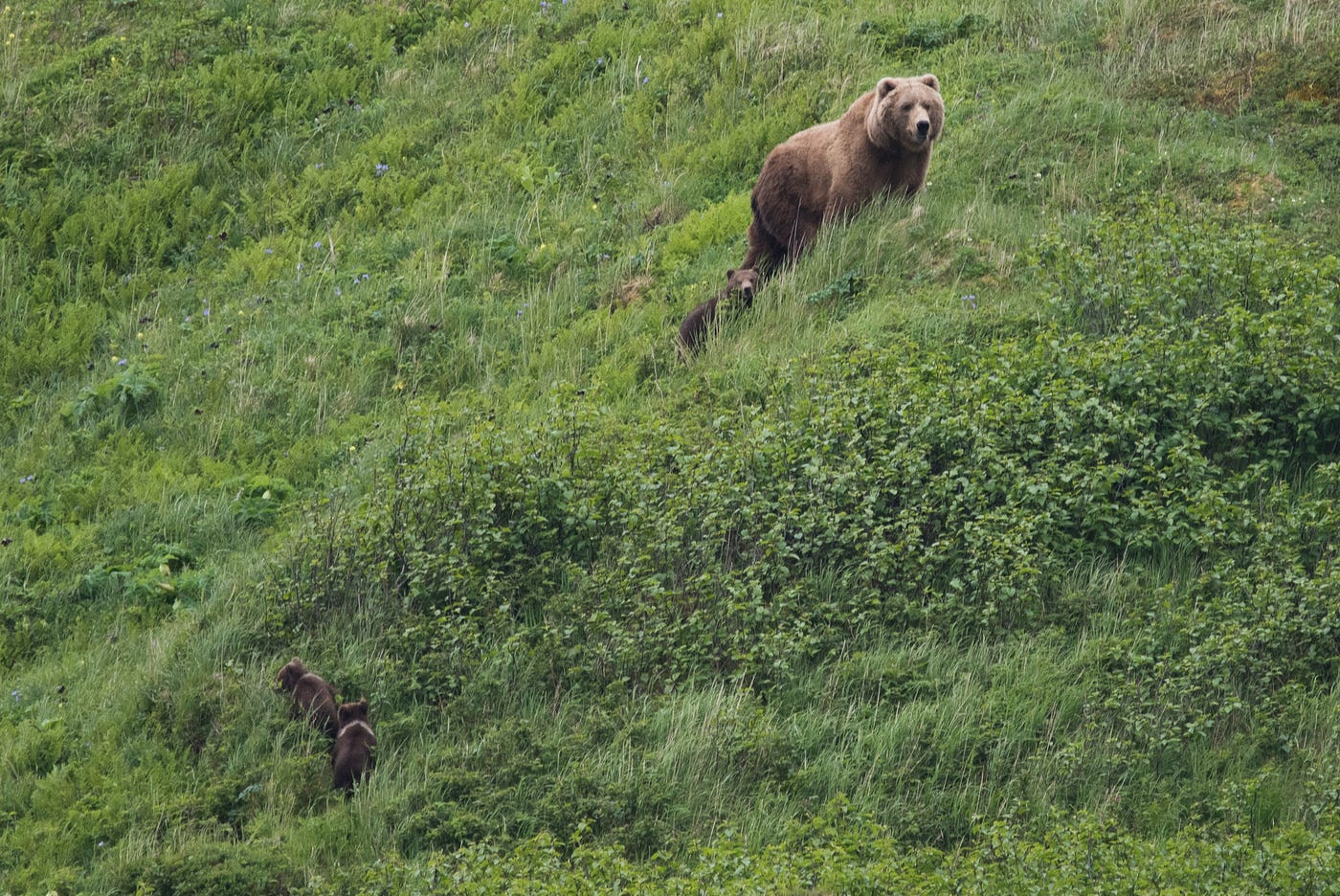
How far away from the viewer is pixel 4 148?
16.8m

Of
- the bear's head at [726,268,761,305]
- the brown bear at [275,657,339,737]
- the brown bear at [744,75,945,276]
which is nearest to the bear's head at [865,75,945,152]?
the brown bear at [744,75,945,276]

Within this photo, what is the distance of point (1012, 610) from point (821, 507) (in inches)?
50.8

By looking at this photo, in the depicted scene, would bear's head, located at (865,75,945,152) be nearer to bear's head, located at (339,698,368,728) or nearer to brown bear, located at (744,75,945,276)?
brown bear, located at (744,75,945,276)

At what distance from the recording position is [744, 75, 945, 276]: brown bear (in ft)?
39.7

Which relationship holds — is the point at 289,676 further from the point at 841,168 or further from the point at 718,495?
the point at 841,168

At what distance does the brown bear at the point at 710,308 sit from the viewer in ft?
38.8

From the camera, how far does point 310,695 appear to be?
8.71 meters

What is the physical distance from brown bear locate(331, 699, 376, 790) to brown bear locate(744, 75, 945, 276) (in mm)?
5738

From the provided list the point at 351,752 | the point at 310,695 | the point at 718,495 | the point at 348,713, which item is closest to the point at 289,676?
the point at 310,695

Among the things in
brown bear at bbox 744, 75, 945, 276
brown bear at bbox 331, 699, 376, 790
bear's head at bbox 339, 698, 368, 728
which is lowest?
brown bear at bbox 331, 699, 376, 790

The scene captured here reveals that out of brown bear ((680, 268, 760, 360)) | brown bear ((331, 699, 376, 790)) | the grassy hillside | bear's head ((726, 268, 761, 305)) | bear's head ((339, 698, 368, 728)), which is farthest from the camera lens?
bear's head ((726, 268, 761, 305))

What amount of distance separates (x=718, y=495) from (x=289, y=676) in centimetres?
273

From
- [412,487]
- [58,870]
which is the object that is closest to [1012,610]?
[412,487]

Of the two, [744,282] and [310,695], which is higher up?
[744,282]
